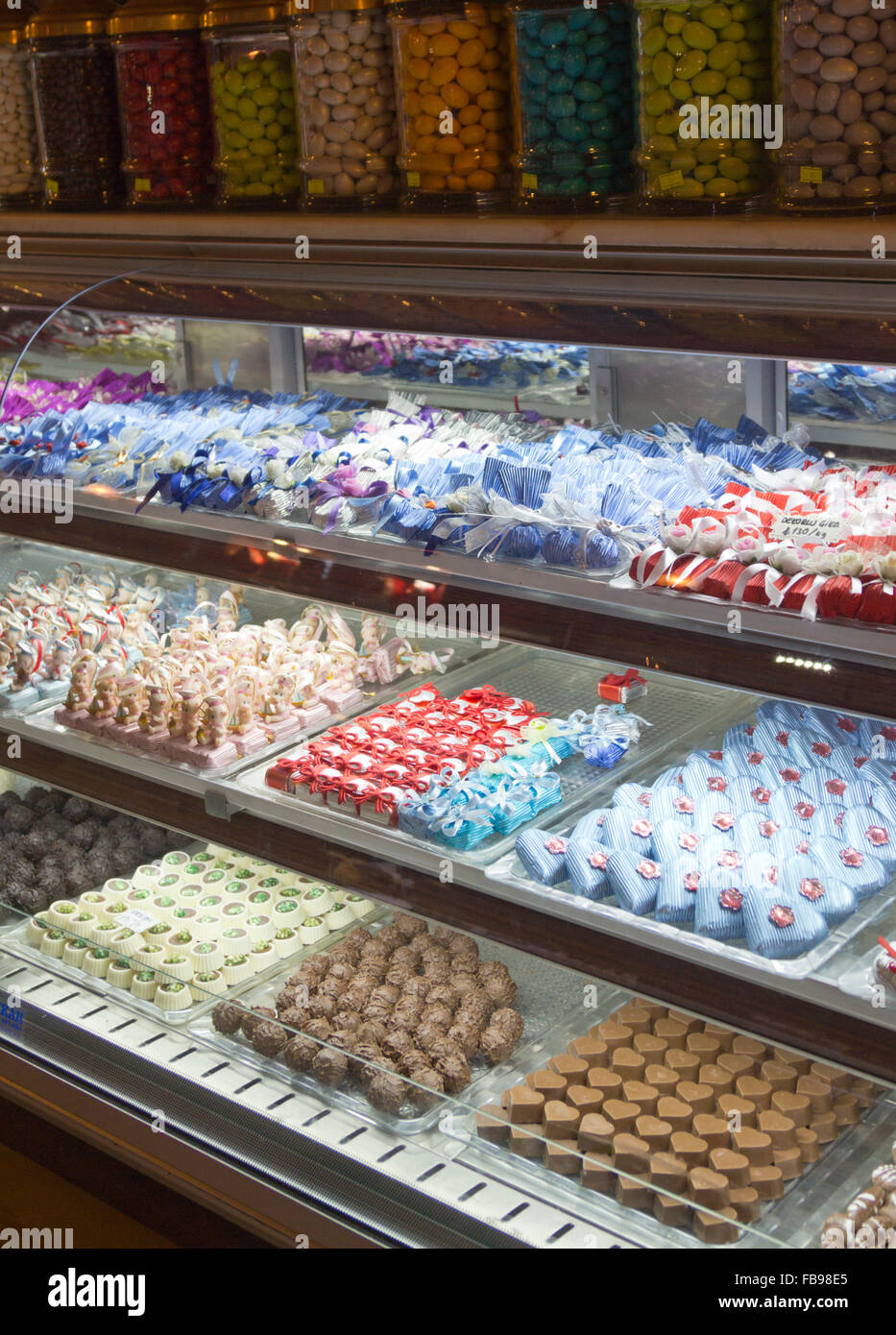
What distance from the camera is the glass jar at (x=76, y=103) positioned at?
8.45 ft

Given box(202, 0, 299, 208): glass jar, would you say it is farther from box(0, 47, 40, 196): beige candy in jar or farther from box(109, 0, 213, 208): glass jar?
box(0, 47, 40, 196): beige candy in jar

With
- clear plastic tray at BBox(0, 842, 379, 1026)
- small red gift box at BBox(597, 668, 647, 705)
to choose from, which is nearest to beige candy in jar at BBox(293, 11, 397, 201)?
small red gift box at BBox(597, 668, 647, 705)

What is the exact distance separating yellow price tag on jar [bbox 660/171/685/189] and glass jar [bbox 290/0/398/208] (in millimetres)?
541

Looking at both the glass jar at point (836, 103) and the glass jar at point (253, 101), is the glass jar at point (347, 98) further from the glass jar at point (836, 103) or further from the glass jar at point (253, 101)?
the glass jar at point (836, 103)

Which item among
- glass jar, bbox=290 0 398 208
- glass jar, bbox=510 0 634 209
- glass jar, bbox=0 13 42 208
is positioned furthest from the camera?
glass jar, bbox=0 13 42 208

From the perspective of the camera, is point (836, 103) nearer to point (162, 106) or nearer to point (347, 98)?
point (347, 98)

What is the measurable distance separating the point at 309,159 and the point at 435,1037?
147cm

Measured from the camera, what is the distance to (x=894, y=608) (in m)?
1.67

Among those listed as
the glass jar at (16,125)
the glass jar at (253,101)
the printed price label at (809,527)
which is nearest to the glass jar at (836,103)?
the printed price label at (809,527)

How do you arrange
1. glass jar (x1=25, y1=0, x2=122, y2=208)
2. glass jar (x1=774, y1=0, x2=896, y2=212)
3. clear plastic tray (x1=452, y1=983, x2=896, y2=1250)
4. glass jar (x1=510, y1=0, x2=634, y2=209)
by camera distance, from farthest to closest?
glass jar (x1=25, y1=0, x2=122, y2=208) → clear plastic tray (x1=452, y1=983, x2=896, y2=1250) → glass jar (x1=510, y1=0, x2=634, y2=209) → glass jar (x1=774, y1=0, x2=896, y2=212)

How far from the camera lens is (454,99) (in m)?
1.99

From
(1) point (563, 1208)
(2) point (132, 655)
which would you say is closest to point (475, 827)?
(1) point (563, 1208)

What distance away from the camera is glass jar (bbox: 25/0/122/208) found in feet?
8.45

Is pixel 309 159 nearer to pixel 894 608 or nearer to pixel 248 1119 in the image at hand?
pixel 894 608
